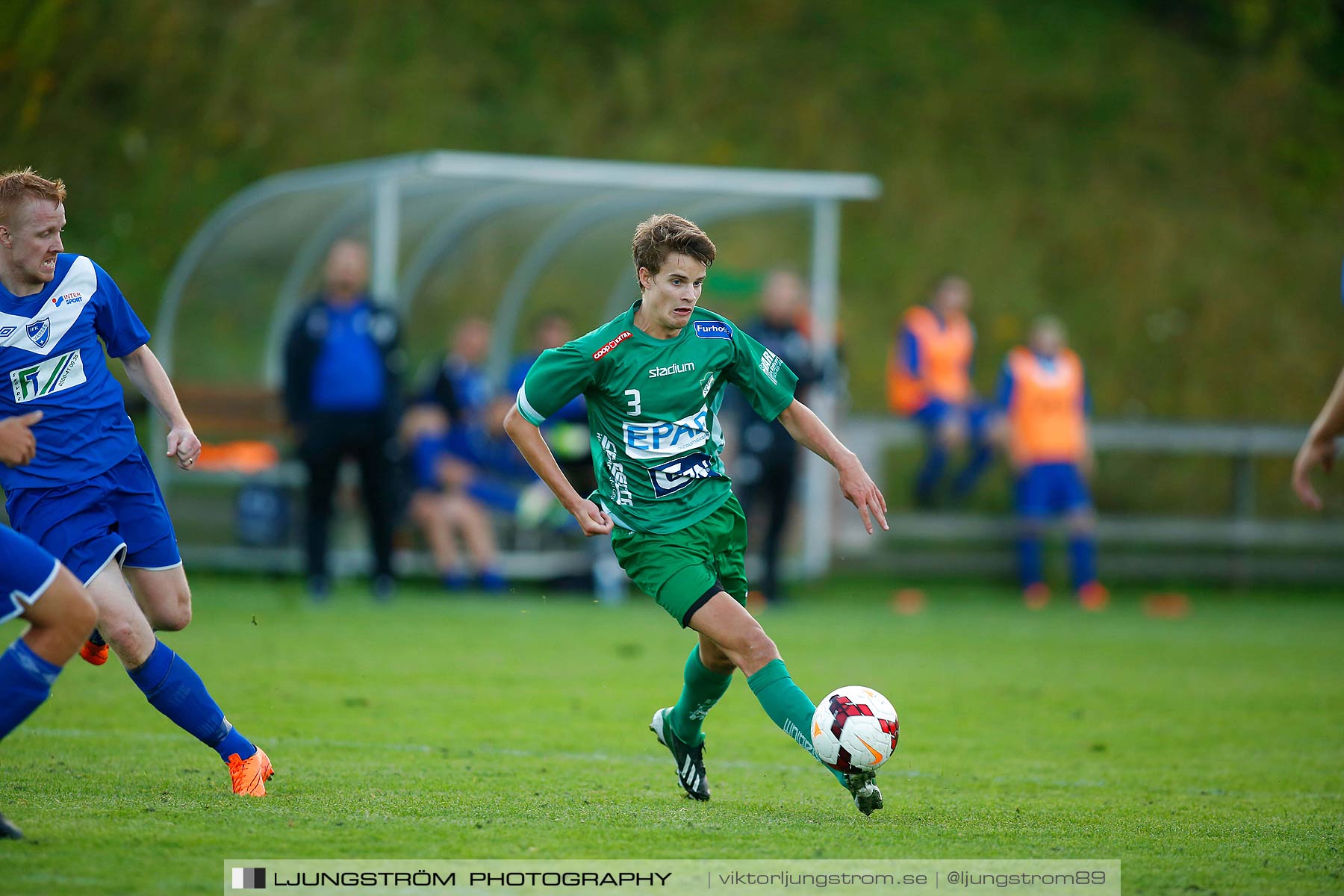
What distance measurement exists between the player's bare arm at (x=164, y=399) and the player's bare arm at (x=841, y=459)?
2018 millimetres

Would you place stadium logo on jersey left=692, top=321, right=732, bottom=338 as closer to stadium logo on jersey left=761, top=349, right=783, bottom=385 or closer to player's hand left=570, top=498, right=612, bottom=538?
stadium logo on jersey left=761, top=349, right=783, bottom=385

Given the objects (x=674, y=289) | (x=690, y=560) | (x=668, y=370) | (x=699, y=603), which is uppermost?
(x=674, y=289)

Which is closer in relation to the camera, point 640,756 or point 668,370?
point 668,370

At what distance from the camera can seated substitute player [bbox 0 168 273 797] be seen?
4797 mm

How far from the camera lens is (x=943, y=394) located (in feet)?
46.8

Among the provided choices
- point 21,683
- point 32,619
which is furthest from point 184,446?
point 21,683

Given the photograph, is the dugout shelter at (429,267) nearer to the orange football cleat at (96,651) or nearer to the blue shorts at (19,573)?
the orange football cleat at (96,651)

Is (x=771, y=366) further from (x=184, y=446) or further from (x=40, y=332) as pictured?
(x=40, y=332)

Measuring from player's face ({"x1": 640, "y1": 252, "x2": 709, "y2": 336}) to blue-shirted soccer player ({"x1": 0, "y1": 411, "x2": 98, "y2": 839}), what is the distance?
2.02 meters

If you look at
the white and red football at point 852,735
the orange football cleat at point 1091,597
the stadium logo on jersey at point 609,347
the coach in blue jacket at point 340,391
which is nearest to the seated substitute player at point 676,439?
the stadium logo on jersey at point 609,347

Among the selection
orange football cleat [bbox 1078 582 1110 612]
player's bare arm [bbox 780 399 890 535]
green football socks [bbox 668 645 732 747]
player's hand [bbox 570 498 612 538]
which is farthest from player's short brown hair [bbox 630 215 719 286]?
orange football cleat [bbox 1078 582 1110 612]

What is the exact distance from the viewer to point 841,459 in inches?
197

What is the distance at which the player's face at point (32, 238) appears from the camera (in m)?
4.71

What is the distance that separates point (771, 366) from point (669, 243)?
2.06 ft
